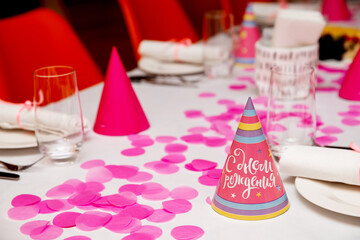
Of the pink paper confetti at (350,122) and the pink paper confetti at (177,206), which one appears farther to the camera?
the pink paper confetti at (350,122)

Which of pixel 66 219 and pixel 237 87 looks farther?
pixel 237 87

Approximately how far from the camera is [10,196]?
963mm

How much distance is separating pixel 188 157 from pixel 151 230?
31cm

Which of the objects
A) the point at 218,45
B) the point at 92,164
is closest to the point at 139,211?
the point at 92,164

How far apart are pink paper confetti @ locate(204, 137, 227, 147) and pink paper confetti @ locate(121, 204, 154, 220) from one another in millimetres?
318

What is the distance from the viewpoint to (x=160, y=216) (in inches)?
34.3

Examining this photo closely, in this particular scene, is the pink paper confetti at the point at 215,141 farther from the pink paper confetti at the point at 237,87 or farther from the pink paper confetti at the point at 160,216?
the pink paper confetti at the point at 237,87

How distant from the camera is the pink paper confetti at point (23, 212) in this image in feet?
2.91

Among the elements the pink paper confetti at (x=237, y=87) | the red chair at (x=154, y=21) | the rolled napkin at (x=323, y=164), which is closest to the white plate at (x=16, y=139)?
the rolled napkin at (x=323, y=164)

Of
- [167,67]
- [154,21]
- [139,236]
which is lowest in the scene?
[139,236]

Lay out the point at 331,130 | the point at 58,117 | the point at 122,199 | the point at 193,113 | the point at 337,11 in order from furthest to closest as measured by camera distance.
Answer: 1. the point at 337,11
2. the point at 193,113
3. the point at 331,130
4. the point at 58,117
5. the point at 122,199

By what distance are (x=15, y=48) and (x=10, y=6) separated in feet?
12.4

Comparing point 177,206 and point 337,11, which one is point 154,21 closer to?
point 337,11

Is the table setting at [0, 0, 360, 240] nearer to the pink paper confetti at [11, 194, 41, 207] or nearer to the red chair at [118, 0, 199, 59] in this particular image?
the pink paper confetti at [11, 194, 41, 207]
